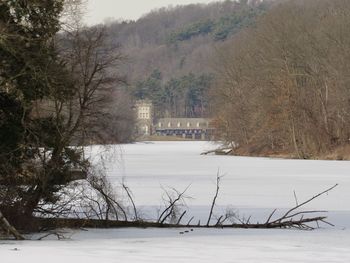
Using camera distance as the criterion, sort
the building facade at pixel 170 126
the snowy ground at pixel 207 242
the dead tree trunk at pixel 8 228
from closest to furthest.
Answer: the snowy ground at pixel 207 242
the dead tree trunk at pixel 8 228
the building facade at pixel 170 126

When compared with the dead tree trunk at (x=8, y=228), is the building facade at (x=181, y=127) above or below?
above

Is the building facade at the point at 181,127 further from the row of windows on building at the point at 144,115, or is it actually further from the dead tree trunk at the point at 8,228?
the dead tree trunk at the point at 8,228

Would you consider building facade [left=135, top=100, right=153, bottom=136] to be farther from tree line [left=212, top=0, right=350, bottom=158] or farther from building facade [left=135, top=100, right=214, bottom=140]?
tree line [left=212, top=0, right=350, bottom=158]

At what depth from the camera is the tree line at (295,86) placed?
2381 inches

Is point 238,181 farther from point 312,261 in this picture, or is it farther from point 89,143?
point 312,261

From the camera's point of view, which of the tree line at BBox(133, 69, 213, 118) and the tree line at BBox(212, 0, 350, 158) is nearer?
the tree line at BBox(212, 0, 350, 158)

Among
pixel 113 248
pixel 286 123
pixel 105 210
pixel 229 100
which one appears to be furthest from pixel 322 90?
A: pixel 113 248

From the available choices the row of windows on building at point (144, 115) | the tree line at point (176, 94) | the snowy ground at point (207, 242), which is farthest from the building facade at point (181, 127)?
the snowy ground at point (207, 242)

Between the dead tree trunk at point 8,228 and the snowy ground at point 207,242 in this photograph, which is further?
the dead tree trunk at point 8,228

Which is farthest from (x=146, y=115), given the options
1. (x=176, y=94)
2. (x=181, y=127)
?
(x=176, y=94)

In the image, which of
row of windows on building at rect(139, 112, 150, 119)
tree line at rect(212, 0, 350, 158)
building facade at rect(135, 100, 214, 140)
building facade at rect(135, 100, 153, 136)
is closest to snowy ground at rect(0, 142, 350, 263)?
tree line at rect(212, 0, 350, 158)

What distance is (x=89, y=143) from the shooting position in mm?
16250

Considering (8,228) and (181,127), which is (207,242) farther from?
(181,127)

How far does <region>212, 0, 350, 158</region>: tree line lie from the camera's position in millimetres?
60469
